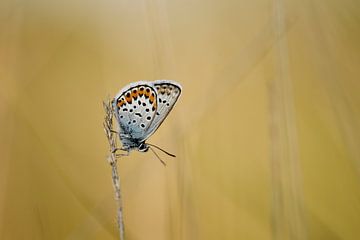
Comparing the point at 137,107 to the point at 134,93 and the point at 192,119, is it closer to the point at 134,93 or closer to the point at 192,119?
the point at 134,93

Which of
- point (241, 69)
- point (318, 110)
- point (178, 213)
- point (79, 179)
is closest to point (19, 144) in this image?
point (79, 179)

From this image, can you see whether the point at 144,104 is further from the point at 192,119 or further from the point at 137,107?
the point at 192,119

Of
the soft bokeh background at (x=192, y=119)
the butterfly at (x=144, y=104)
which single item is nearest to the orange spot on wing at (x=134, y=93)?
the butterfly at (x=144, y=104)

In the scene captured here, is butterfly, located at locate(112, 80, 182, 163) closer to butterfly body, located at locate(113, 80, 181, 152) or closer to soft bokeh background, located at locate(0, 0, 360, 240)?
butterfly body, located at locate(113, 80, 181, 152)

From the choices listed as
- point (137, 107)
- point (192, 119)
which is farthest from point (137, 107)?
point (192, 119)

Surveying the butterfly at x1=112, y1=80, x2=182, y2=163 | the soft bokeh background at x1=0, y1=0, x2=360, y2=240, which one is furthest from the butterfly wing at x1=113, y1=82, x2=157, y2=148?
the soft bokeh background at x1=0, y1=0, x2=360, y2=240

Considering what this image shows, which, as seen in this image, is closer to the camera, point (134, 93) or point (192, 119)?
point (134, 93)

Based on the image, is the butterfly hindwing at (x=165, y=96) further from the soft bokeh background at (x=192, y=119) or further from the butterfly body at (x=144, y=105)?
the soft bokeh background at (x=192, y=119)

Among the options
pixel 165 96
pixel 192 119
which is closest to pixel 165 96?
pixel 165 96
